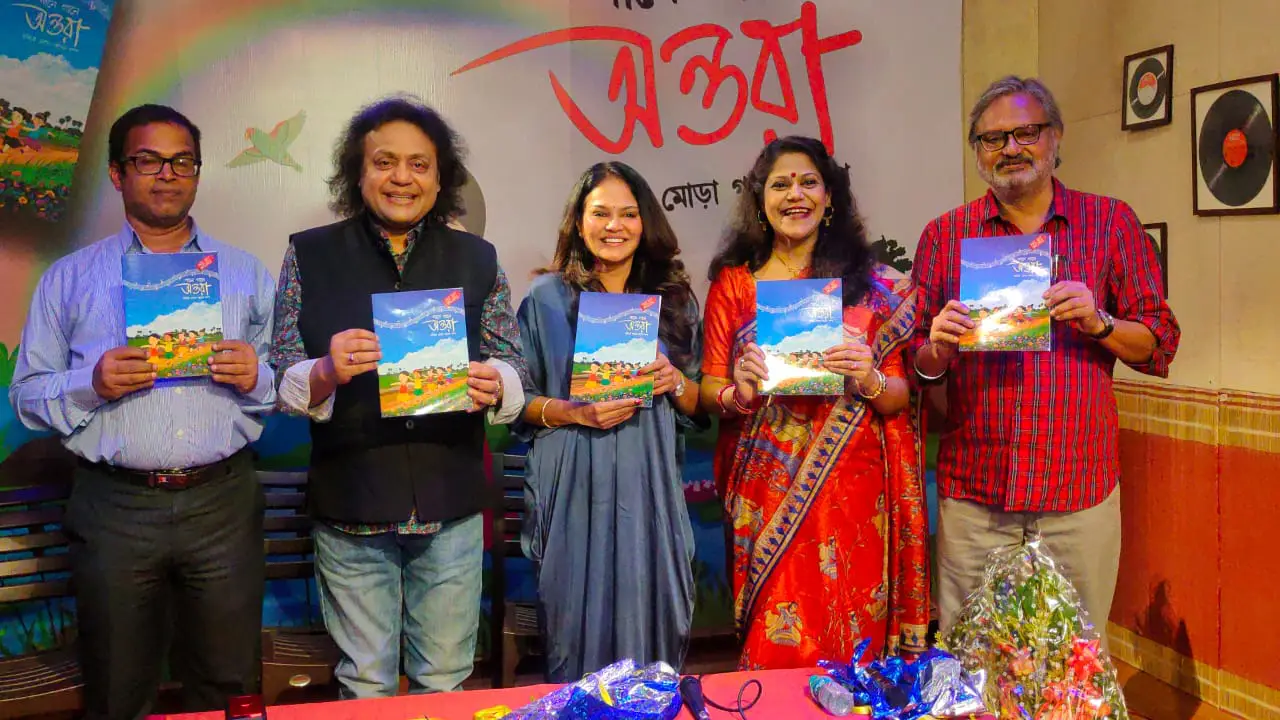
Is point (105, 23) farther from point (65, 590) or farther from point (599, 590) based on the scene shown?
point (599, 590)

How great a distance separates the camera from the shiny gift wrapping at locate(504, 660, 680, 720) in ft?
5.16

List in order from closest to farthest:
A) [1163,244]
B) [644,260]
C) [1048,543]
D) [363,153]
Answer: [363,153] → [1048,543] → [644,260] → [1163,244]

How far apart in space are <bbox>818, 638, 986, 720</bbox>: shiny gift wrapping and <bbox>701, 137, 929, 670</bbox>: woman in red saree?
861 millimetres

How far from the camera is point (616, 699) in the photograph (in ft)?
5.25

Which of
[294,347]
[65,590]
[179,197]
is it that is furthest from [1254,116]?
[65,590]

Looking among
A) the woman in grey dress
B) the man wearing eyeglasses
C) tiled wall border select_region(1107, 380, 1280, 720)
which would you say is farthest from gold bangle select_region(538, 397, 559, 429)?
tiled wall border select_region(1107, 380, 1280, 720)

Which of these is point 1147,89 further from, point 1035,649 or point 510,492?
point 510,492

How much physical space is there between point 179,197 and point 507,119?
1.23 metres

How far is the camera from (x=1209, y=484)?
9.66ft

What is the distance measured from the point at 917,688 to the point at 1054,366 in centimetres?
115

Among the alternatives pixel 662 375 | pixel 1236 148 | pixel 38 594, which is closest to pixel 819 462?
pixel 662 375

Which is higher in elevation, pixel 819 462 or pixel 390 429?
pixel 390 429

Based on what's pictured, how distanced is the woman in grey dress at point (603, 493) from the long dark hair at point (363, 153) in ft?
1.06

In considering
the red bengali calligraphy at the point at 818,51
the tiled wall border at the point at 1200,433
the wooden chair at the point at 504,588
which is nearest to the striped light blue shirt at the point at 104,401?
the wooden chair at the point at 504,588
